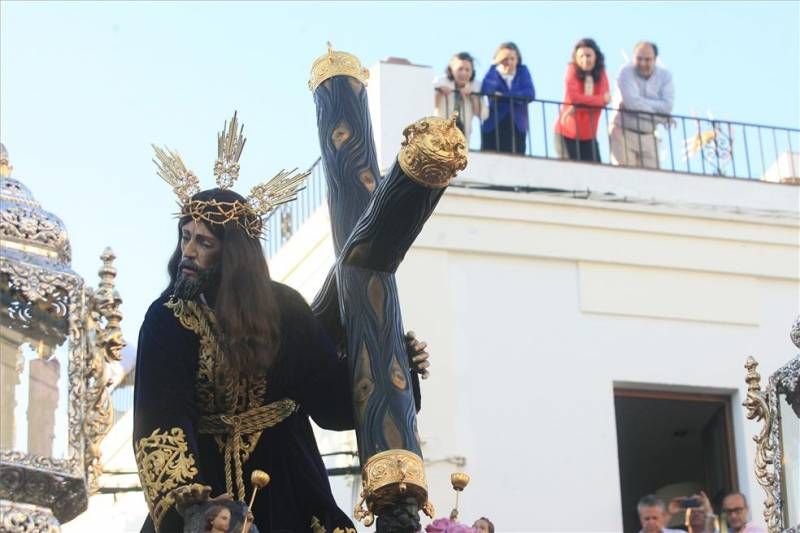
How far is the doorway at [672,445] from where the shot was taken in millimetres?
16203

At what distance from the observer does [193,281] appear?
21.5 ft

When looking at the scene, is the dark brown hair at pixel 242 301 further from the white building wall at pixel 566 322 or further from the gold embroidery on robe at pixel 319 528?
the white building wall at pixel 566 322

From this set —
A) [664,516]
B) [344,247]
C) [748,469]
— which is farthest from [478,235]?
[344,247]

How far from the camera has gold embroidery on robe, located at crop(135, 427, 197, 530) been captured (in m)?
6.12

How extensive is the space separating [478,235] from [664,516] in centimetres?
624

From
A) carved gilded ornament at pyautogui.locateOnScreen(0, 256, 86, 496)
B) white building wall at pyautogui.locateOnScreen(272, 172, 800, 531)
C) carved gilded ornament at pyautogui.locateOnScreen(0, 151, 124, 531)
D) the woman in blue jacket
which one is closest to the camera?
carved gilded ornament at pyautogui.locateOnScreen(0, 256, 86, 496)

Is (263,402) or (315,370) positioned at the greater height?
(315,370)

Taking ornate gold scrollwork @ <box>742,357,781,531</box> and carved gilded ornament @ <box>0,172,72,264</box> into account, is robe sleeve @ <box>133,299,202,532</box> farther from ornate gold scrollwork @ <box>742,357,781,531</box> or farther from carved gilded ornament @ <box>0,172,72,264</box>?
carved gilded ornament @ <box>0,172,72,264</box>

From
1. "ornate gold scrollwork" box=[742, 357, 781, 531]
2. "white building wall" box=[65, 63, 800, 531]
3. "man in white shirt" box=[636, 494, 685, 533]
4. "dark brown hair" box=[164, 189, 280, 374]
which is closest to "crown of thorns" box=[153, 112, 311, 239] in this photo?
"dark brown hair" box=[164, 189, 280, 374]

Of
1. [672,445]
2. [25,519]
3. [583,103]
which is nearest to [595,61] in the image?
[583,103]

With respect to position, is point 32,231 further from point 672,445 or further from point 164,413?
point 672,445

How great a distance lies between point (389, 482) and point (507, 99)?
34.7ft

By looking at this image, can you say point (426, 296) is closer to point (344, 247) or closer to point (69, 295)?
point (69, 295)

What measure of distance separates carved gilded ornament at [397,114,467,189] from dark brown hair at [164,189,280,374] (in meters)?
0.67
